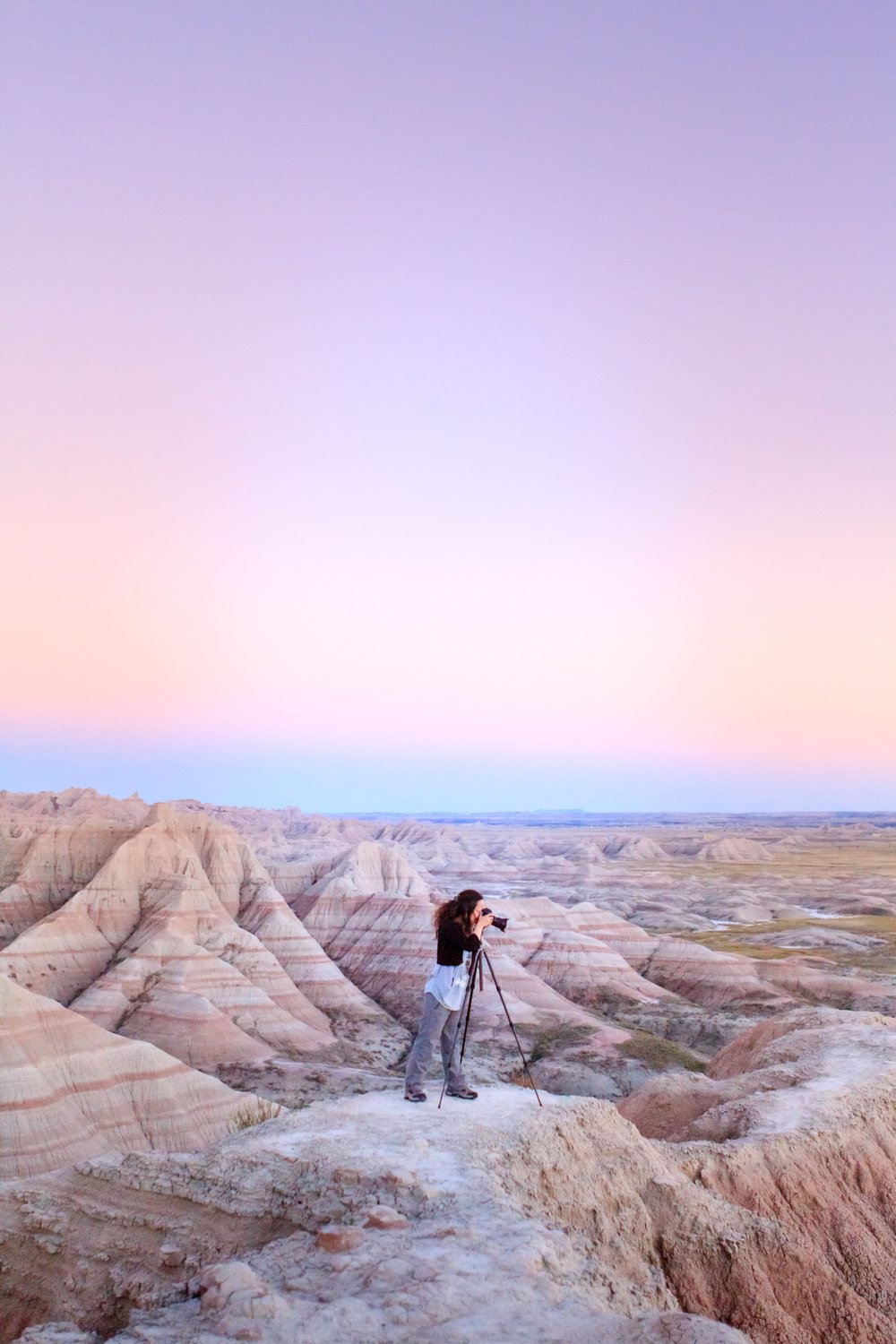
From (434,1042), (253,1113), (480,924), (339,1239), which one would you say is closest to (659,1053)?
(253,1113)

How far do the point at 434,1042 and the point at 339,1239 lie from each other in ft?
13.0

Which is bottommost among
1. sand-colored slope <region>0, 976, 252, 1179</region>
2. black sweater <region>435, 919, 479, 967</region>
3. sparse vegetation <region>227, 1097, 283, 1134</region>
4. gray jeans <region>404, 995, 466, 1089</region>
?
sparse vegetation <region>227, 1097, 283, 1134</region>

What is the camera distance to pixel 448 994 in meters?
11.4

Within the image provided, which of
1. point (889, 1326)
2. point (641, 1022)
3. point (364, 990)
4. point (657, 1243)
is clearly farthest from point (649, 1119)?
point (364, 990)

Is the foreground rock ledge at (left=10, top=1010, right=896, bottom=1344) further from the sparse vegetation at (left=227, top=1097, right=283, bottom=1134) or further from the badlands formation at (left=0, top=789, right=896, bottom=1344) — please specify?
the sparse vegetation at (left=227, top=1097, right=283, bottom=1134)

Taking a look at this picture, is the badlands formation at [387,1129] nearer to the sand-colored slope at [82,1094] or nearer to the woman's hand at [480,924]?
the sand-colored slope at [82,1094]

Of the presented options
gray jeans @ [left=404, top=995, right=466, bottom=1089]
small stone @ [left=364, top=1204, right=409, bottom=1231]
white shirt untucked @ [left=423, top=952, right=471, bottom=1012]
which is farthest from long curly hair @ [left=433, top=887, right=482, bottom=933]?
small stone @ [left=364, top=1204, right=409, bottom=1231]

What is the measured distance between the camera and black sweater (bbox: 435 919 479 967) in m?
11.5

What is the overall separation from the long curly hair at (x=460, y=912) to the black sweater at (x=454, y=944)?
9cm

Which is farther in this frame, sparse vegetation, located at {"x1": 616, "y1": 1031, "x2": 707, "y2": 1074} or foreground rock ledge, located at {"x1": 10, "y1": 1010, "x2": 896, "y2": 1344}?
sparse vegetation, located at {"x1": 616, "y1": 1031, "x2": 707, "y2": 1074}

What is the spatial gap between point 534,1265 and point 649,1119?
535 inches

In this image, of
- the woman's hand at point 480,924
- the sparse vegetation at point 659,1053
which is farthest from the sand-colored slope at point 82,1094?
the sparse vegetation at point 659,1053

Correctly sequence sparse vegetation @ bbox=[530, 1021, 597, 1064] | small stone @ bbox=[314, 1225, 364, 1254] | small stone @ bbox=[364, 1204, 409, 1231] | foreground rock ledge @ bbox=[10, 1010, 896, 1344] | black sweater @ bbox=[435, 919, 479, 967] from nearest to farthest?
foreground rock ledge @ bbox=[10, 1010, 896, 1344] < small stone @ bbox=[314, 1225, 364, 1254] < small stone @ bbox=[364, 1204, 409, 1231] < black sweater @ bbox=[435, 919, 479, 967] < sparse vegetation @ bbox=[530, 1021, 597, 1064]

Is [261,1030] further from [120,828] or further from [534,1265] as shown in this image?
[534,1265]
